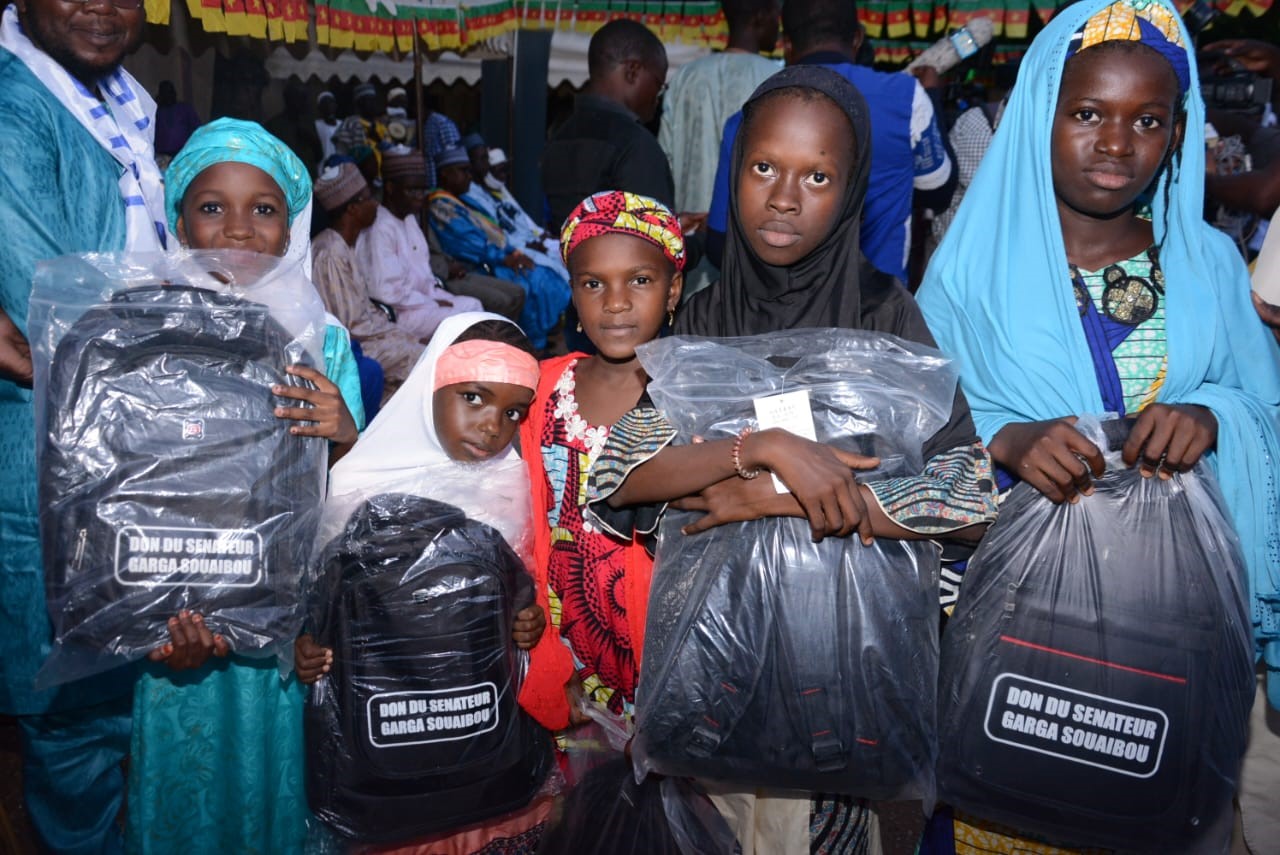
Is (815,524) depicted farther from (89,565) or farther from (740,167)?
(89,565)

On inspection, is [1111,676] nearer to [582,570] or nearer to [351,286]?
[582,570]

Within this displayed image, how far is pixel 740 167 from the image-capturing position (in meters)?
2.08

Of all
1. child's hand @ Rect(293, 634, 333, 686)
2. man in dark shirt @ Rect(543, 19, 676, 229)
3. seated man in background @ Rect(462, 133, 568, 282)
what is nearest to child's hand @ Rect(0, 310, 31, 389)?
child's hand @ Rect(293, 634, 333, 686)

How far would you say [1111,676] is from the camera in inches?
66.4

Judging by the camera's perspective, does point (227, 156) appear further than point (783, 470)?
Yes

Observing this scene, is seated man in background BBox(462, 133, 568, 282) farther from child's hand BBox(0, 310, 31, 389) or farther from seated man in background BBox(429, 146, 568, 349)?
child's hand BBox(0, 310, 31, 389)

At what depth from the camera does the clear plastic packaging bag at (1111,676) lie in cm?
168

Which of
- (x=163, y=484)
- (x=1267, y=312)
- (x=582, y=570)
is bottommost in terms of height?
(x=582, y=570)

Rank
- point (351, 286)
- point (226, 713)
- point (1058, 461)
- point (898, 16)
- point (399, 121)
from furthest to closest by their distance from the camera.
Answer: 1. point (399, 121)
2. point (898, 16)
3. point (351, 286)
4. point (226, 713)
5. point (1058, 461)

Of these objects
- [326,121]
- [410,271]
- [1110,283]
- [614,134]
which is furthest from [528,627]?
[326,121]

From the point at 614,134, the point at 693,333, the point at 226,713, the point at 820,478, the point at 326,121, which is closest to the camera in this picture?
the point at 820,478

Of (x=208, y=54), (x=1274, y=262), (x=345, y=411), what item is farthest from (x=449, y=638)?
(x=208, y=54)

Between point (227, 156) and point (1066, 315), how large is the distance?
193cm

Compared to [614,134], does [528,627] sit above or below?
below
